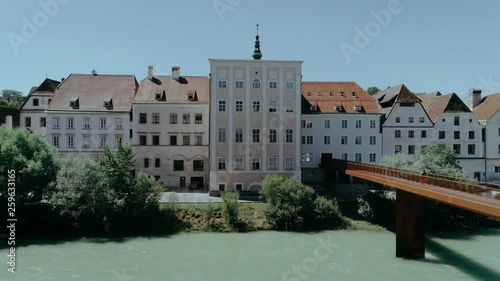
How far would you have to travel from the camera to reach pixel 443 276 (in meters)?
22.8

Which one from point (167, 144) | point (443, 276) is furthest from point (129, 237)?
point (443, 276)

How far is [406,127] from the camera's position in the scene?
45531 mm

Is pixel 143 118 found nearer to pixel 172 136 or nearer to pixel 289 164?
pixel 172 136

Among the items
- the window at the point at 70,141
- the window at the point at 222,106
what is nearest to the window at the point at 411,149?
the window at the point at 222,106

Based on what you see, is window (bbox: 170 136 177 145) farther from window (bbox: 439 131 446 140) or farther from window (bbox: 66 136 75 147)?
window (bbox: 439 131 446 140)

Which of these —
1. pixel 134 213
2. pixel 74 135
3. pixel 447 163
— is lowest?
pixel 134 213

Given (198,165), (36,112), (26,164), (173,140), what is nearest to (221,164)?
(198,165)

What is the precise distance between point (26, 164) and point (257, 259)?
19076 mm

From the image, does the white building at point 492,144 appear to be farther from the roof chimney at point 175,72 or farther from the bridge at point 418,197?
the roof chimney at point 175,72

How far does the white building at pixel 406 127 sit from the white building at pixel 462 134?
161 cm

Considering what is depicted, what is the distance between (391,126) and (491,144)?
39.5ft

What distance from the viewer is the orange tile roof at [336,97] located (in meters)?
45.2

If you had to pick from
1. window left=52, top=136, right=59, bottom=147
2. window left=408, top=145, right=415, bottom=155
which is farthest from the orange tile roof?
window left=52, top=136, right=59, bottom=147

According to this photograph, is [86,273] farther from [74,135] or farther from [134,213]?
[74,135]
